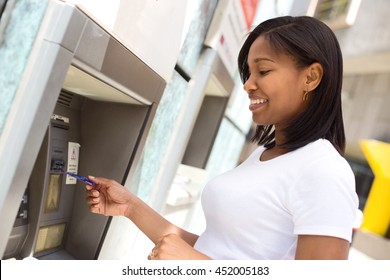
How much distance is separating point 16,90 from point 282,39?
677mm

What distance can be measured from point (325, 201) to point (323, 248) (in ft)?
0.31

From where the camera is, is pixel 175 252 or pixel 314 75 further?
pixel 314 75

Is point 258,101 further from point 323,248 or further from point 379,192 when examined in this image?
point 379,192

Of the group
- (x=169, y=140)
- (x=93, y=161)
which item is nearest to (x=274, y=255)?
(x=93, y=161)

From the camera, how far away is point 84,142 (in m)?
1.65

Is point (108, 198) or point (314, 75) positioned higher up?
point (314, 75)

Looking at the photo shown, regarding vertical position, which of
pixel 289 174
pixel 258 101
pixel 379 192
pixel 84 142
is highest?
pixel 379 192

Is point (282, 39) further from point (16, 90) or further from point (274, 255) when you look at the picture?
point (16, 90)

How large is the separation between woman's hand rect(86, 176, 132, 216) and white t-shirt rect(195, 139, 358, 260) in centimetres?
37

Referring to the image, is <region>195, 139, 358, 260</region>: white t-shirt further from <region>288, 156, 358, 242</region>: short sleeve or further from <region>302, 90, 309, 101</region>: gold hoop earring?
<region>302, 90, 309, 101</region>: gold hoop earring

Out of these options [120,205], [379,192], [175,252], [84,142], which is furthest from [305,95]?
[379,192]

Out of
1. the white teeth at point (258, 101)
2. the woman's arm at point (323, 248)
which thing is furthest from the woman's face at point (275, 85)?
the woman's arm at point (323, 248)

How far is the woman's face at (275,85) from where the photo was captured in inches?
39.4
